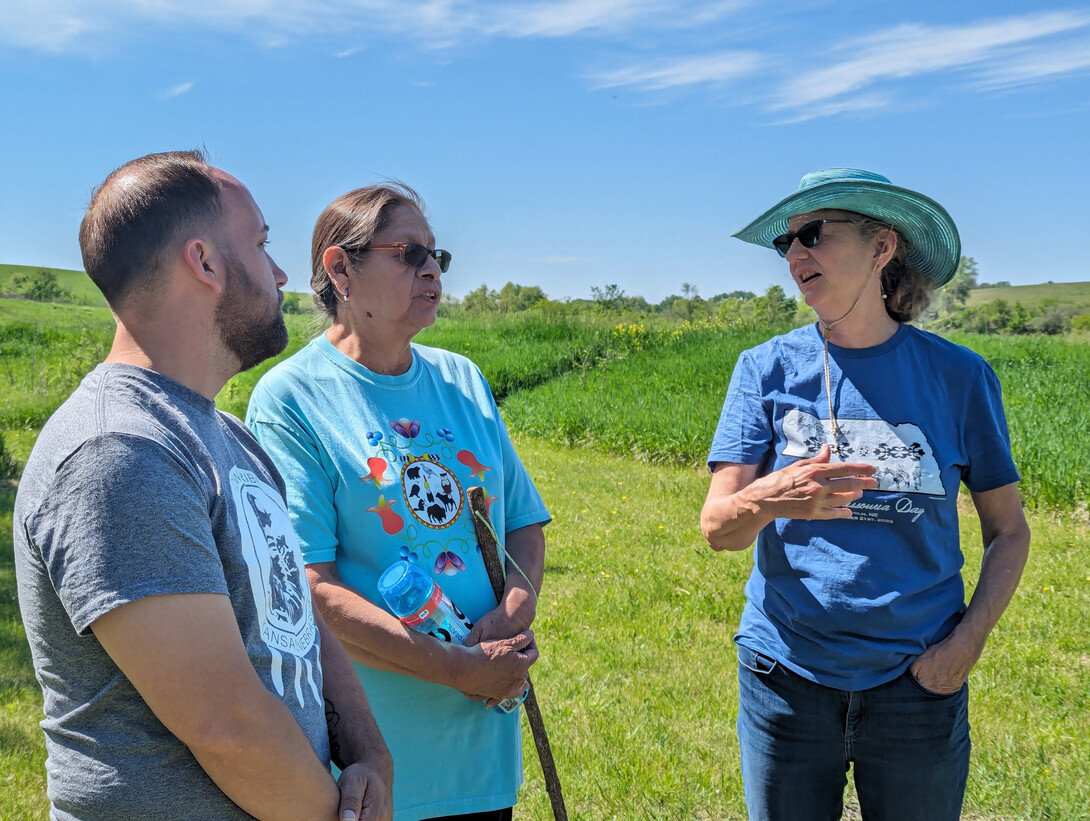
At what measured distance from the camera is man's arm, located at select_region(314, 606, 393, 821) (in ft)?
4.86

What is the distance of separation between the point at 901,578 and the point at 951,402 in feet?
1.58

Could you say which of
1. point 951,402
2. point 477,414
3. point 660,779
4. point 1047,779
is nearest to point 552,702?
point 660,779

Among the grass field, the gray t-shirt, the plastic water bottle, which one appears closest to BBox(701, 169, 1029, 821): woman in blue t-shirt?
the plastic water bottle

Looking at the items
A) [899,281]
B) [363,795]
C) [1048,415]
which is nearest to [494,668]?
[363,795]

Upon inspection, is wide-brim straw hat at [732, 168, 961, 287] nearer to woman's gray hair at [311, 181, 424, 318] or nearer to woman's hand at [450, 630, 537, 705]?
woman's gray hair at [311, 181, 424, 318]

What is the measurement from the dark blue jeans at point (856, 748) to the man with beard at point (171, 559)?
1086mm

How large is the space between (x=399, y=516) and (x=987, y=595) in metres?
1.50

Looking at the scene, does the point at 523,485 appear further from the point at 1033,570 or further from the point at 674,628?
the point at 1033,570

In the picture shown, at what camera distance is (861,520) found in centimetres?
215

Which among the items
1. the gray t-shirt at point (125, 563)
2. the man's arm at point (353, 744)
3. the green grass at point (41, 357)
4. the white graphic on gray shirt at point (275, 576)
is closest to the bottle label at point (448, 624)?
the man's arm at point (353, 744)

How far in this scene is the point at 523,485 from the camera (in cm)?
250

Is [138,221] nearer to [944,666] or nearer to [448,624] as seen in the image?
[448,624]

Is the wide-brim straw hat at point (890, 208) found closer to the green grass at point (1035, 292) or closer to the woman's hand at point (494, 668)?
the woman's hand at point (494, 668)

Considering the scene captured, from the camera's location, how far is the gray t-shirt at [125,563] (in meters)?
1.15
